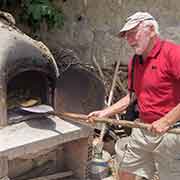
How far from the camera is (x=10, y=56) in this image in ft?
12.0

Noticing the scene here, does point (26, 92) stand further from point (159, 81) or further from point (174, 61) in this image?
point (174, 61)

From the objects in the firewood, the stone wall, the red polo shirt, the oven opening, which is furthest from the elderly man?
the stone wall

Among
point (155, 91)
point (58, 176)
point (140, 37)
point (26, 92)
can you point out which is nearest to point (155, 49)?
point (140, 37)

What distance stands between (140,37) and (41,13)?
2.15 meters

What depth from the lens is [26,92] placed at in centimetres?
408

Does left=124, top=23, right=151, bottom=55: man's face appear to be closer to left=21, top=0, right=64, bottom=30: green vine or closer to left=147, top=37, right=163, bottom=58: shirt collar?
left=147, top=37, right=163, bottom=58: shirt collar

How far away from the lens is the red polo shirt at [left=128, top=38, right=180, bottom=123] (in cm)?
309

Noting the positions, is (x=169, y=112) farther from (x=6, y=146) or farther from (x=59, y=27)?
(x=59, y=27)

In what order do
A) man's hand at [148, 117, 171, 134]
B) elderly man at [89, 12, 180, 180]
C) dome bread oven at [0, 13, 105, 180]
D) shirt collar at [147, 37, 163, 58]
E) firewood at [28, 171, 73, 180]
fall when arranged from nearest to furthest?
1. man's hand at [148, 117, 171, 134]
2. elderly man at [89, 12, 180, 180]
3. shirt collar at [147, 37, 163, 58]
4. dome bread oven at [0, 13, 105, 180]
5. firewood at [28, 171, 73, 180]

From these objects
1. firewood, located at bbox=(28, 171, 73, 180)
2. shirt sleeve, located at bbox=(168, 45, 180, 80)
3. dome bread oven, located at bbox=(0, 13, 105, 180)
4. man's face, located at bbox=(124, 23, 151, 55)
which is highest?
man's face, located at bbox=(124, 23, 151, 55)

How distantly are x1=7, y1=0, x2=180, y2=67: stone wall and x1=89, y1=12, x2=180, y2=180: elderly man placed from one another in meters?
1.90

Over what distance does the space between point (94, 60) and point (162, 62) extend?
257 cm

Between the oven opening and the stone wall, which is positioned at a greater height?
the stone wall

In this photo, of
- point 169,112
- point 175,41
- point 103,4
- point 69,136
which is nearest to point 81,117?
point 69,136
